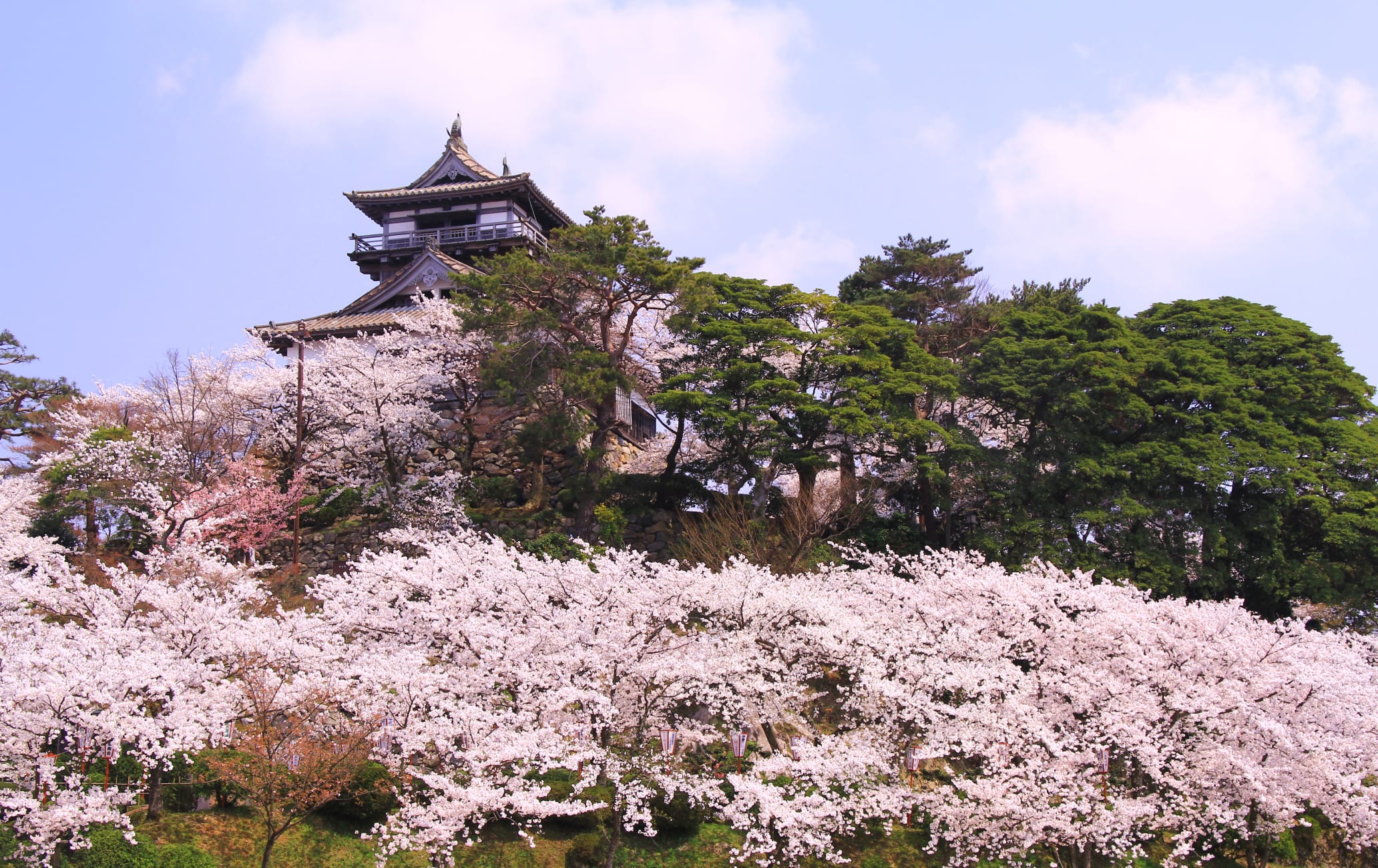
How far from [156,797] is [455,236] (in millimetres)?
23489

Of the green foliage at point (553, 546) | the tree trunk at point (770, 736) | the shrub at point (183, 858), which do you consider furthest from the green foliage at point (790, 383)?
the shrub at point (183, 858)

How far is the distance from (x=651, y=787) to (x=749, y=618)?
110 inches

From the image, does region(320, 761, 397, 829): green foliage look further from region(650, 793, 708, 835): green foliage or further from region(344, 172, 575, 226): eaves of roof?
region(344, 172, 575, 226): eaves of roof

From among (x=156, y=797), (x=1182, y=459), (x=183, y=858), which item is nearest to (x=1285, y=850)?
(x=1182, y=459)

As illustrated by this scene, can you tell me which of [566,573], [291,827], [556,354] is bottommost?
[291,827]

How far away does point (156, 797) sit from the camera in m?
12.1

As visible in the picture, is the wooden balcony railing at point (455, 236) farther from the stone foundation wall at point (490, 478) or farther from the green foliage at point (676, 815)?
the green foliage at point (676, 815)

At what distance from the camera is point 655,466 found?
26281mm

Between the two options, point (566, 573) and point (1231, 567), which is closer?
point (566, 573)

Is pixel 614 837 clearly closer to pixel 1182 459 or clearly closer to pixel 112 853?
pixel 112 853

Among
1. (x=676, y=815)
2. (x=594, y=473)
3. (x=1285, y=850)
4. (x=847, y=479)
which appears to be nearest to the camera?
(x=676, y=815)

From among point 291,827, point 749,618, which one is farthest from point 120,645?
point 749,618

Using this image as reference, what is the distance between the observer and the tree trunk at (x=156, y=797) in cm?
1207

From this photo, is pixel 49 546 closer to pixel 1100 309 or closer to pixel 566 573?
pixel 566 573
